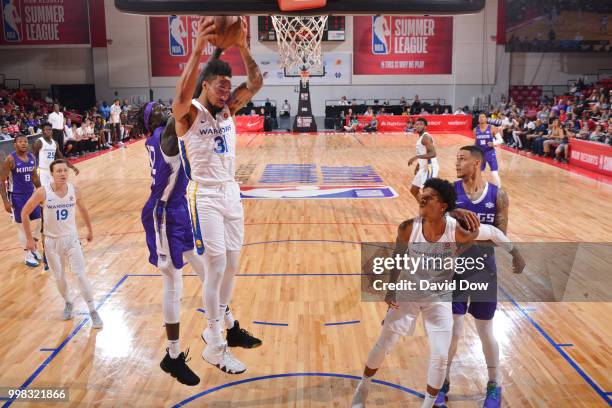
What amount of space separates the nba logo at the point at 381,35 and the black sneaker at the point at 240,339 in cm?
2714

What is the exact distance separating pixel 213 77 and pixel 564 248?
627 cm

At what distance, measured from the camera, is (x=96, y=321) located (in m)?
5.70

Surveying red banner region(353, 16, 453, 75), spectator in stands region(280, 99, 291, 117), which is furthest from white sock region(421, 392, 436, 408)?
red banner region(353, 16, 453, 75)

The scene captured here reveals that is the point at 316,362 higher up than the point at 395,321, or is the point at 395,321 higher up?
the point at 395,321

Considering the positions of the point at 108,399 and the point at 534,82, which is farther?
the point at 534,82

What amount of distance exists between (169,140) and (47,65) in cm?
2922

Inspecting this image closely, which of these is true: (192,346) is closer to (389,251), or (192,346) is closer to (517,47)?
(389,251)

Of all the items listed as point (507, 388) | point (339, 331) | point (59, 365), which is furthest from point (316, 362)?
point (59, 365)

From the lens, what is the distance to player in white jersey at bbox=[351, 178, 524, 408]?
3715mm

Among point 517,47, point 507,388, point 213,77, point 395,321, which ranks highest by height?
point 517,47

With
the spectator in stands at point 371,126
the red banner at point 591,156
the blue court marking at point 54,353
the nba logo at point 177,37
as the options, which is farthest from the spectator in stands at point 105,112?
the blue court marking at point 54,353

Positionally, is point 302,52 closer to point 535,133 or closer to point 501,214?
point 535,133

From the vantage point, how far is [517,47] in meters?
29.1

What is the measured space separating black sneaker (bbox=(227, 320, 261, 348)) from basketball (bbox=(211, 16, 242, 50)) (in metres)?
2.16
